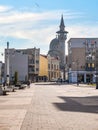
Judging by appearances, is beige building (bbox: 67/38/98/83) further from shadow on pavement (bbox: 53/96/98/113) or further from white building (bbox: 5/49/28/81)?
shadow on pavement (bbox: 53/96/98/113)

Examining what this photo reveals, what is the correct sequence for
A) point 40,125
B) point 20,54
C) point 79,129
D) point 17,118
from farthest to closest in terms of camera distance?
point 20,54 → point 17,118 → point 40,125 → point 79,129

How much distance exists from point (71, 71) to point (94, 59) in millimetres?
9985

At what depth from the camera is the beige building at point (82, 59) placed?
171 m

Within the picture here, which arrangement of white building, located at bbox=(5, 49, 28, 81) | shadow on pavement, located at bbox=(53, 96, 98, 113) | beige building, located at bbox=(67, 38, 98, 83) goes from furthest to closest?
white building, located at bbox=(5, 49, 28, 81) < beige building, located at bbox=(67, 38, 98, 83) < shadow on pavement, located at bbox=(53, 96, 98, 113)

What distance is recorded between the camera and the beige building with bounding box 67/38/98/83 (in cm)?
17138

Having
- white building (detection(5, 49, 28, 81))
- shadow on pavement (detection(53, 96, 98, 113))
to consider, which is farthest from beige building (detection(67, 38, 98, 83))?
shadow on pavement (detection(53, 96, 98, 113))

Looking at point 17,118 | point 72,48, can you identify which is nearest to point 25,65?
point 72,48

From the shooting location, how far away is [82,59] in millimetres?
172250

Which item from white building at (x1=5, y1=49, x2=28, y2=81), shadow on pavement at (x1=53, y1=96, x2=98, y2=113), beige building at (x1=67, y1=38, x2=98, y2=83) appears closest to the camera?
shadow on pavement at (x1=53, y1=96, x2=98, y2=113)

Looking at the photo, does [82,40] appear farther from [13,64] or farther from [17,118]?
[17,118]

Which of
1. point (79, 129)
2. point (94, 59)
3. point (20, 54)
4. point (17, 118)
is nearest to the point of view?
point (79, 129)

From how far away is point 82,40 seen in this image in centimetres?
17575

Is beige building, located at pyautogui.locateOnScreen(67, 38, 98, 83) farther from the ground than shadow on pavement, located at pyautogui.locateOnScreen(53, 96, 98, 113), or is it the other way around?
beige building, located at pyautogui.locateOnScreen(67, 38, 98, 83)

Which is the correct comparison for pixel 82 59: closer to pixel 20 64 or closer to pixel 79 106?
pixel 20 64
